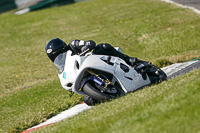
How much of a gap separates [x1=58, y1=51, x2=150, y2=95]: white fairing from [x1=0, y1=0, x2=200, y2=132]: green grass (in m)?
1.17

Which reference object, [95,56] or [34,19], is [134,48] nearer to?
[95,56]

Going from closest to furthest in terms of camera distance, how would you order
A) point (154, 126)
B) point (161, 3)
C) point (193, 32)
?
point (154, 126) < point (193, 32) < point (161, 3)

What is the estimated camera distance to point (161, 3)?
2394cm

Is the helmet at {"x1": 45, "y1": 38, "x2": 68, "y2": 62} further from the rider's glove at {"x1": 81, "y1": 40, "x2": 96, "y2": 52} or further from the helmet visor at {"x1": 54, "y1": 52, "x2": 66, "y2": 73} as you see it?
the rider's glove at {"x1": 81, "y1": 40, "x2": 96, "y2": 52}

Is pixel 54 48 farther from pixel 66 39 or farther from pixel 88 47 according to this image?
pixel 66 39

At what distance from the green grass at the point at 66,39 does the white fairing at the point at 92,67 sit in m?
1.17

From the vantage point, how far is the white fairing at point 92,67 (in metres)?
6.25

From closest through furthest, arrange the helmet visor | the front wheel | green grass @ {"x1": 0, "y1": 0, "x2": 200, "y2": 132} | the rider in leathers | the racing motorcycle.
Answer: the front wheel < the racing motorcycle < the helmet visor < the rider in leathers < green grass @ {"x1": 0, "y1": 0, "x2": 200, "y2": 132}

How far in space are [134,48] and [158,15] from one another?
5.64 metres

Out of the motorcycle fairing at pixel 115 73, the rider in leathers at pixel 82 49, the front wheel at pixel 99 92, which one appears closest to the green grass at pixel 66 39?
the motorcycle fairing at pixel 115 73

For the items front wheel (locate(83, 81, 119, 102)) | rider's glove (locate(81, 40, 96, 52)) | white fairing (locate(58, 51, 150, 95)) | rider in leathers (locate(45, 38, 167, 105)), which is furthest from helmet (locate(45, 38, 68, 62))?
front wheel (locate(83, 81, 119, 102))

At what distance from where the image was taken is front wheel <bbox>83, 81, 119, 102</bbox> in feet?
19.9

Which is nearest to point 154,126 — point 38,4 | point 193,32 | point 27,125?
point 27,125

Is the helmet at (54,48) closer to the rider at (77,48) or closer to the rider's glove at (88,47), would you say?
the rider at (77,48)
